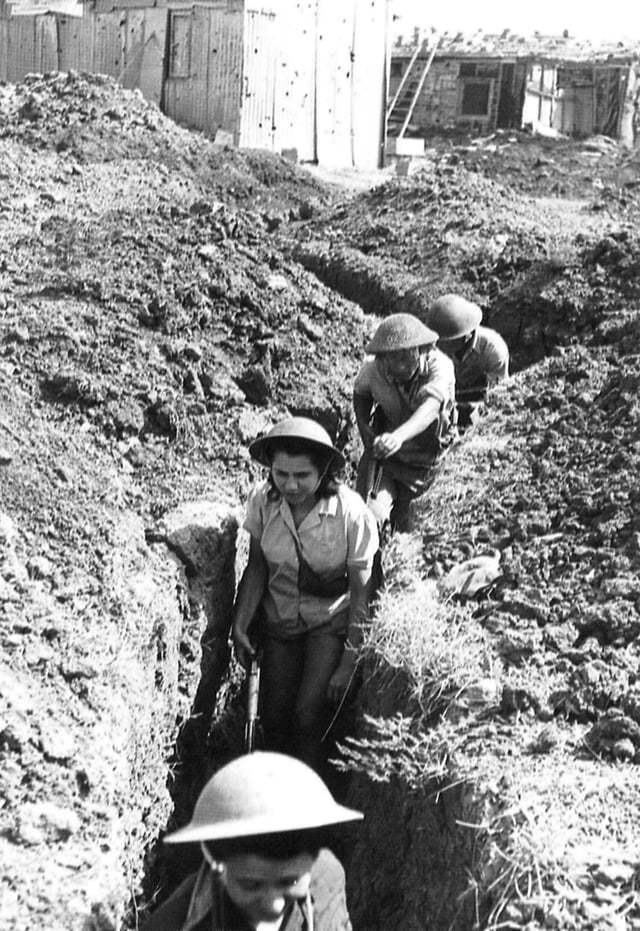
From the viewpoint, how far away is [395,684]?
5910 mm

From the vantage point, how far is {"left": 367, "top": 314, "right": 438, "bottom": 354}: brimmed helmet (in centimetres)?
748

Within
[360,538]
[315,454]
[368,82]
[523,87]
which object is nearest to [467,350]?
[360,538]

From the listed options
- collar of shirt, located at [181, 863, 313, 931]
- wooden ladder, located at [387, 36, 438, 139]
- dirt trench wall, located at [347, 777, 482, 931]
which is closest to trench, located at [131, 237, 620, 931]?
dirt trench wall, located at [347, 777, 482, 931]

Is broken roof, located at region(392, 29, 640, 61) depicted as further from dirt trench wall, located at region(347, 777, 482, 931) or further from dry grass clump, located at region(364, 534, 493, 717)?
dirt trench wall, located at region(347, 777, 482, 931)

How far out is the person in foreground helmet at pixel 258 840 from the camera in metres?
3.22

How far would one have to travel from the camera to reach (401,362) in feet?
24.8

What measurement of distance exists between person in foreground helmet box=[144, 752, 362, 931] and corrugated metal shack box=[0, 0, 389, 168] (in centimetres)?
1660

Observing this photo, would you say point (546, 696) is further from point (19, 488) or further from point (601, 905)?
point (19, 488)

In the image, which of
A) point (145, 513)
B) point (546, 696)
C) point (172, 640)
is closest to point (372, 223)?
point (145, 513)

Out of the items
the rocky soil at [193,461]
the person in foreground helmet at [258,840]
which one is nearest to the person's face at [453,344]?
the rocky soil at [193,461]

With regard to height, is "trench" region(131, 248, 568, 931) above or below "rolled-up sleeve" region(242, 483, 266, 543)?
below

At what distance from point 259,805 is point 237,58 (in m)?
Result: 17.3

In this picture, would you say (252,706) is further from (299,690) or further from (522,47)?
(522,47)

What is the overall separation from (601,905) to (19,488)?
11.5ft
